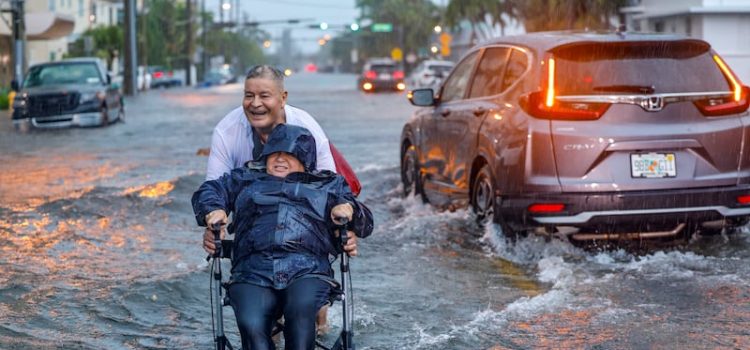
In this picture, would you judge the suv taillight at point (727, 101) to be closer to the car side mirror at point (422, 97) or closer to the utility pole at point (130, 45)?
the car side mirror at point (422, 97)

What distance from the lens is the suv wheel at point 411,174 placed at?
1183 centimetres

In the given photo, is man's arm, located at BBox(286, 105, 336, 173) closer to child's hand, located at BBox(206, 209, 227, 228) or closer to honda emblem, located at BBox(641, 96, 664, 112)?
child's hand, located at BBox(206, 209, 227, 228)

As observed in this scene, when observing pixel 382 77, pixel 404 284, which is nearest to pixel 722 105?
pixel 404 284

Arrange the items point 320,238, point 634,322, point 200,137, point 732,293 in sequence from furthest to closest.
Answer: point 200,137
point 732,293
point 634,322
point 320,238

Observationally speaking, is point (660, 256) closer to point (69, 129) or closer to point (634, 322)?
point (634, 322)

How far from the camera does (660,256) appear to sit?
8789 millimetres

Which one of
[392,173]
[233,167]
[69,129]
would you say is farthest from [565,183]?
[69,129]

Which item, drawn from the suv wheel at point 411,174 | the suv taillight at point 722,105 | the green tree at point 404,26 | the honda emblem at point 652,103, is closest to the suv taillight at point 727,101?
the suv taillight at point 722,105

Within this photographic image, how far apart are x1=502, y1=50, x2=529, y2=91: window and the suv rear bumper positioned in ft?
3.52

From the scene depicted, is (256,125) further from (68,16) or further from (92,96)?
(68,16)

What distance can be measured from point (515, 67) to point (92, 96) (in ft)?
61.9

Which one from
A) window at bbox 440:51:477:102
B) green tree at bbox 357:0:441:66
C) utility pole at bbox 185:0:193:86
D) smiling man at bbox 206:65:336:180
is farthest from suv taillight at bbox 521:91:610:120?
green tree at bbox 357:0:441:66

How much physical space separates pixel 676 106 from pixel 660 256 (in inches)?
40.1

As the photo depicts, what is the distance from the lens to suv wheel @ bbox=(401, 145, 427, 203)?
466 inches
